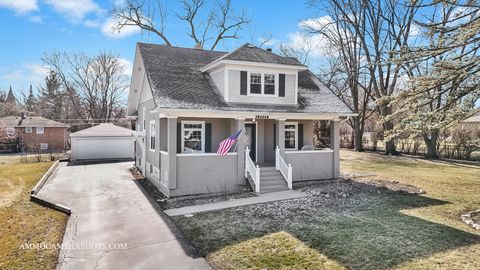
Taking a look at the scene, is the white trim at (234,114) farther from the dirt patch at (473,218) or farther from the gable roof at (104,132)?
the gable roof at (104,132)

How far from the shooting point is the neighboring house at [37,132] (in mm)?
38750

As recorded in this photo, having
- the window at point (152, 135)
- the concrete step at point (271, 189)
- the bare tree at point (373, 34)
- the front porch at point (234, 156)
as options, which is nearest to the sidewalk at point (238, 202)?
the concrete step at point (271, 189)

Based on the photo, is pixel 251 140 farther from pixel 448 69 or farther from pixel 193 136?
pixel 448 69

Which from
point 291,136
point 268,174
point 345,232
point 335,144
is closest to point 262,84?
point 291,136

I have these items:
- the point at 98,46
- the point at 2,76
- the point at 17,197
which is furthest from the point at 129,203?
the point at 2,76

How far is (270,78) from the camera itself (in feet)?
50.0

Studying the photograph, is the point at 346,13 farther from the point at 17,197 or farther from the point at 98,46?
the point at 98,46

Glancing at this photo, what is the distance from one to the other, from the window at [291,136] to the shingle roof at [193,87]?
1.52 meters

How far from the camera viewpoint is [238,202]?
11719 mm

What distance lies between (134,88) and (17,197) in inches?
362

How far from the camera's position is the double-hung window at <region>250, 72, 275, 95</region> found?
1491 cm

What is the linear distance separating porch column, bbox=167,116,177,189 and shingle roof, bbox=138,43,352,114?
695 millimetres

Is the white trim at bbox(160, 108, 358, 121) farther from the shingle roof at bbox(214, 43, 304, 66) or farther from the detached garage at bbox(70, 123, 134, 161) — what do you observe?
the detached garage at bbox(70, 123, 134, 161)

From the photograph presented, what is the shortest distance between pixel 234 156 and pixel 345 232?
6.33 metres
